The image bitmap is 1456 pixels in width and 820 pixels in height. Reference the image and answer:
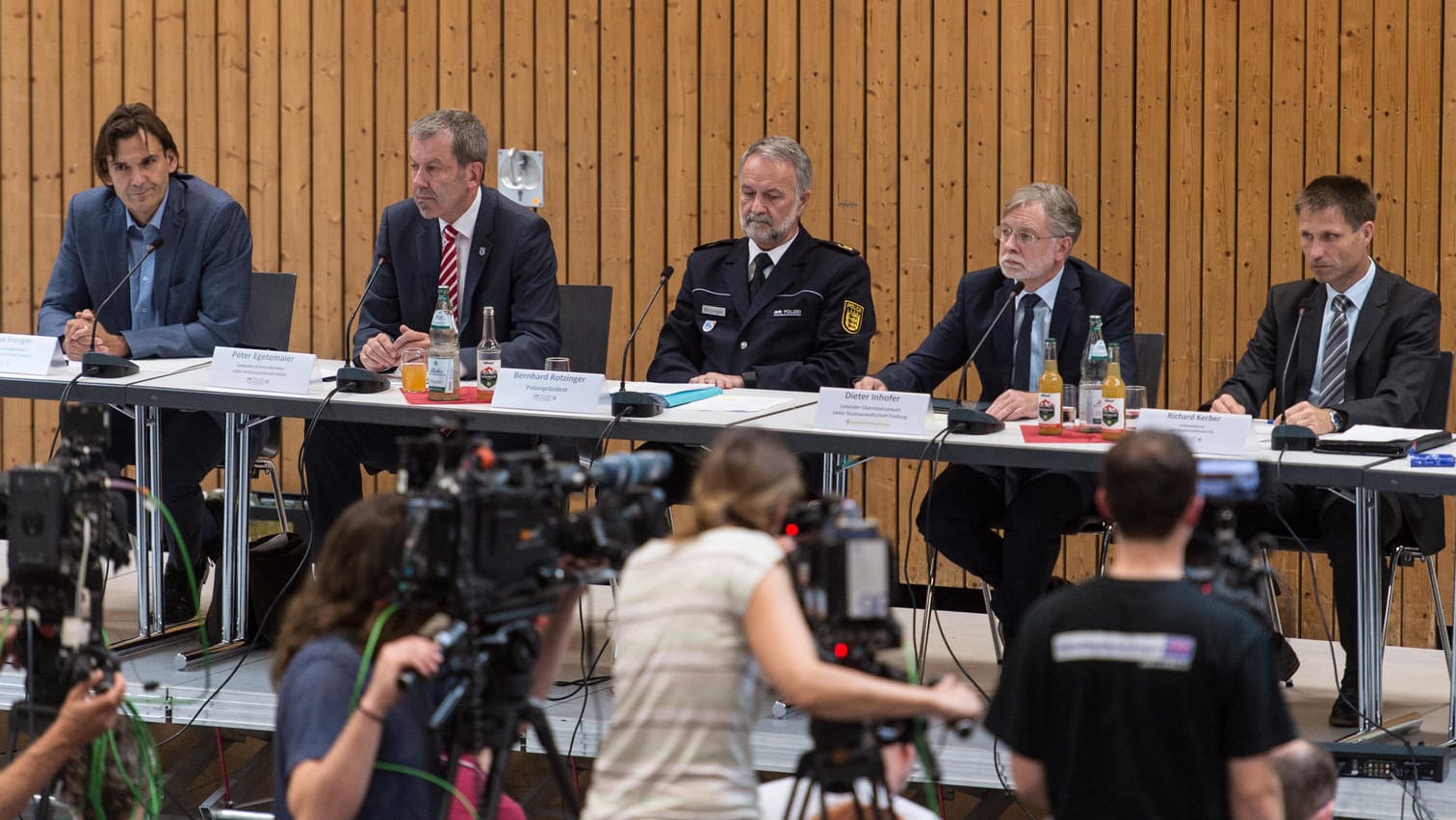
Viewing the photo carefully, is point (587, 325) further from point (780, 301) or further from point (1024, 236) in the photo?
point (1024, 236)

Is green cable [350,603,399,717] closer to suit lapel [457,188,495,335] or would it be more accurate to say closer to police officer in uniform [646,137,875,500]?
police officer in uniform [646,137,875,500]

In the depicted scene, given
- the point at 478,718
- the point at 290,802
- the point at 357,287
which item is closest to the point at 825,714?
the point at 478,718

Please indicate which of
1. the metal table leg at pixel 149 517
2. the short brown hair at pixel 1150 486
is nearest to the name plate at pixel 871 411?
the short brown hair at pixel 1150 486

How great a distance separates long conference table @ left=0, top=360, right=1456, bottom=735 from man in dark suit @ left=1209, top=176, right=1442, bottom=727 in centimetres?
21

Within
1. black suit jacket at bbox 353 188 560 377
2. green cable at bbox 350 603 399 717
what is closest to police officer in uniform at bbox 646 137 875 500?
black suit jacket at bbox 353 188 560 377

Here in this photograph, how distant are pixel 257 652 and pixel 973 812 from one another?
1.85 m

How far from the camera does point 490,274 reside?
4703 millimetres

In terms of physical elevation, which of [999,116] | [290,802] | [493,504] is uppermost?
[999,116]

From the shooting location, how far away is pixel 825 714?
Result: 203 cm

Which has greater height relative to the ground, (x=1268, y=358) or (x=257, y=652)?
(x=1268, y=358)

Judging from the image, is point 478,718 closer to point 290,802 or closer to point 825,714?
point 290,802

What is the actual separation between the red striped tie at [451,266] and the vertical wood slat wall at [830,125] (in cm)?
138

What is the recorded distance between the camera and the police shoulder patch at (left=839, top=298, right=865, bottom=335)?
182 inches

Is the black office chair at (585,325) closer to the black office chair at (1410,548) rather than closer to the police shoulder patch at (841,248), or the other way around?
the police shoulder patch at (841,248)
